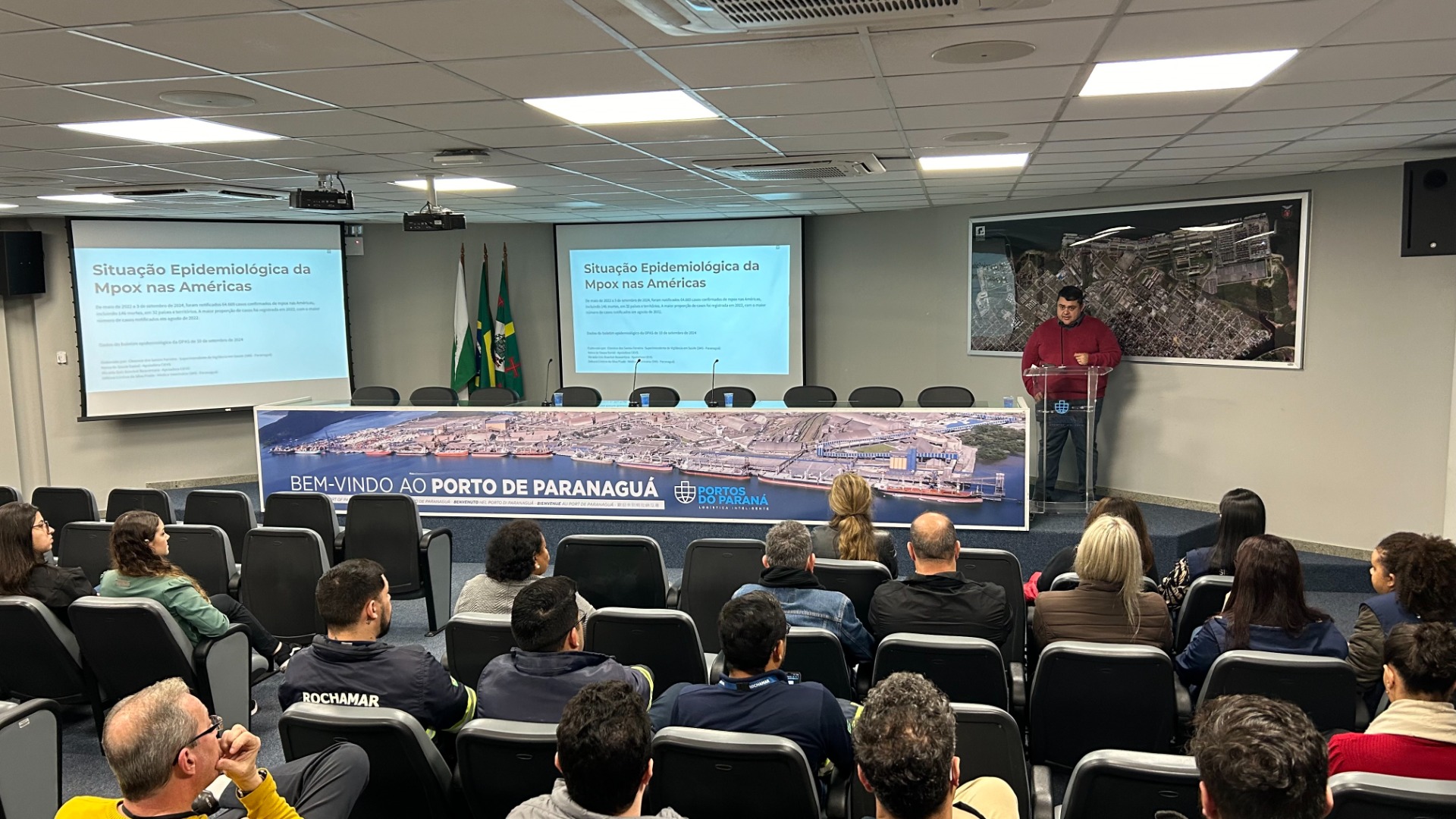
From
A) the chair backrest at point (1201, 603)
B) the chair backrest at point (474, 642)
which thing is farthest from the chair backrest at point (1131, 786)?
the chair backrest at point (474, 642)

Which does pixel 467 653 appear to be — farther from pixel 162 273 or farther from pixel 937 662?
pixel 162 273

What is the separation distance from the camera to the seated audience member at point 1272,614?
320cm

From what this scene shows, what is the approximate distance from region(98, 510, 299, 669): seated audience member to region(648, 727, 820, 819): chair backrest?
2568mm

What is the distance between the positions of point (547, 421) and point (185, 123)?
10.7ft

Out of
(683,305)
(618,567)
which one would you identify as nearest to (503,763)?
(618,567)

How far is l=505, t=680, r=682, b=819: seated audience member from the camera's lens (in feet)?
6.30

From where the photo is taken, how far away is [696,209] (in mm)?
9430

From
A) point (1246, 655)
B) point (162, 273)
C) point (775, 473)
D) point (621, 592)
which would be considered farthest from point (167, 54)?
point (162, 273)

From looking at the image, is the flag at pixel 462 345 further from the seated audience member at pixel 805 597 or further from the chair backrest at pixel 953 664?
the chair backrest at pixel 953 664

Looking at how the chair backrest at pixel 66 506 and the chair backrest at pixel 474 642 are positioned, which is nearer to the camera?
the chair backrest at pixel 474 642

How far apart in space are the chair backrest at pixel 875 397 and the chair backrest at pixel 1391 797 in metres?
6.33

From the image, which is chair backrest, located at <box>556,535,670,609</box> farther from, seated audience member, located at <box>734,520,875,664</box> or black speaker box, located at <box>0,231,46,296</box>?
black speaker box, located at <box>0,231,46,296</box>

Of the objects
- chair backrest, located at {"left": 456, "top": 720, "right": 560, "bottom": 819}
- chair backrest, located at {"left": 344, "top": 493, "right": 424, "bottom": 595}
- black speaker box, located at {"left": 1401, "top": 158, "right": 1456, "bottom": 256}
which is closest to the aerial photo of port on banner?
chair backrest, located at {"left": 344, "top": 493, "right": 424, "bottom": 595}

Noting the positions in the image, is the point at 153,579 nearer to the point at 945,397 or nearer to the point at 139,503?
the point at 139,503
